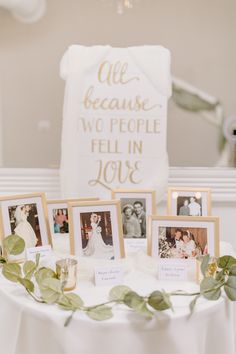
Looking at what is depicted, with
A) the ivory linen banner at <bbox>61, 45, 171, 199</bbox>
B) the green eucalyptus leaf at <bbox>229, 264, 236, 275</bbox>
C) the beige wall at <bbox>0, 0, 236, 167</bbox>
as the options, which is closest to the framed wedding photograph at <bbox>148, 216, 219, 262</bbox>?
the green eucalyptus leaf at <bbox>229, 264, 236, 275</bbox>

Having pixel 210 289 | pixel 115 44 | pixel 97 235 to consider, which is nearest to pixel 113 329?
pixel 210 289

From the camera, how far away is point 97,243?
5.26ft

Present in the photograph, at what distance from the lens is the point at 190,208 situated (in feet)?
5.98

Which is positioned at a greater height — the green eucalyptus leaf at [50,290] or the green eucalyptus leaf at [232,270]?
the green eucalyptus leaf at [232,270]

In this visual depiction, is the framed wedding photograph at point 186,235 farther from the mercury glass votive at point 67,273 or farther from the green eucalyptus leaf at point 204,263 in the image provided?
the mercury glass votive at point 67,273

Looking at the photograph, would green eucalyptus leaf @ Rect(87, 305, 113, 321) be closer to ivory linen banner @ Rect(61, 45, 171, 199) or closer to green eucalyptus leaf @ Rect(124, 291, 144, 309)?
green eucalyptus leaf @ Rect(124, 291, 144, 309)

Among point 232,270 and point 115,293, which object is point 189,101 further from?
point 115,293

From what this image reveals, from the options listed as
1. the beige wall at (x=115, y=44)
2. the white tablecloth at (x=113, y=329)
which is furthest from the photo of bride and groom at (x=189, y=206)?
the beige wall at (x=115, y=44)

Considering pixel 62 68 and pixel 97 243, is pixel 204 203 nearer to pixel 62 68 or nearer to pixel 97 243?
pixel 97 243

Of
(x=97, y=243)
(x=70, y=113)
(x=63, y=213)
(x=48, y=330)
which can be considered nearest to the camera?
(x=48, y=330)

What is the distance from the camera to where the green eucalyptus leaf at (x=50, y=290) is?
1291 millimetres

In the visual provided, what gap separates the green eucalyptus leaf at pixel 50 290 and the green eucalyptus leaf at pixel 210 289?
0.42 meters

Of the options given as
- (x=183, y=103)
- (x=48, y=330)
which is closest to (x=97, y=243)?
(x=48, y=330)

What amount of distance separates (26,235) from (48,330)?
460 millimetres
